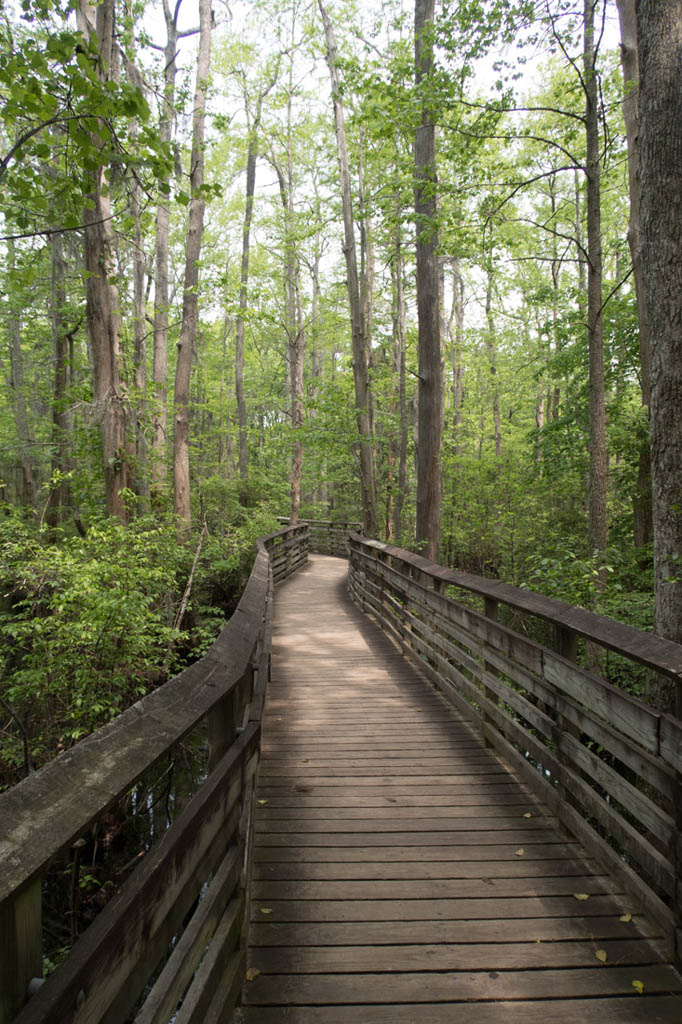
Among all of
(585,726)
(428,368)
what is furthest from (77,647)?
(428,368)

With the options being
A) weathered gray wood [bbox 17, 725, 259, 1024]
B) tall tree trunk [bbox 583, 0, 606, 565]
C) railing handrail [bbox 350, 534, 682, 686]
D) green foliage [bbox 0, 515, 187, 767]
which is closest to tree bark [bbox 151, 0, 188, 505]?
green foliage [bbox 0, 515, 187, 767]

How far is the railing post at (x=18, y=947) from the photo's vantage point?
0.81 metres

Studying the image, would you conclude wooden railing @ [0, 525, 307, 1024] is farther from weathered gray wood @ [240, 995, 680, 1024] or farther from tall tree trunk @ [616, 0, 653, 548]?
tall tree trunk @ [616, 0, 653, 548]

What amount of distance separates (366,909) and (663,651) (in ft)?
5.61

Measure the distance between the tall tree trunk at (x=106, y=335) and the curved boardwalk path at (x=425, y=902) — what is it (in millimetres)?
5109

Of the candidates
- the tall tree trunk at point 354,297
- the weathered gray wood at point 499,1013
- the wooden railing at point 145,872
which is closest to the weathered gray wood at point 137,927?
the wooden railing at point 145,872

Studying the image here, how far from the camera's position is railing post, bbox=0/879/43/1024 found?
81 cm

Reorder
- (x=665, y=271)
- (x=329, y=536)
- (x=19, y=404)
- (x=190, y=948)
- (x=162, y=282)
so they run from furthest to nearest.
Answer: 1. (x=329, y=536)
2. (x=19, y=404)
3. (x=162, y=282)
4. (x=665, y=271)
5. (x=190, y=948)

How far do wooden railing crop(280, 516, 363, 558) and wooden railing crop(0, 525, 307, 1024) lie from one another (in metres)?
17.8

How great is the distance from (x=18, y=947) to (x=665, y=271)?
446 cm

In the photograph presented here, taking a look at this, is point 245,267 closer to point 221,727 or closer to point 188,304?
point 188,304

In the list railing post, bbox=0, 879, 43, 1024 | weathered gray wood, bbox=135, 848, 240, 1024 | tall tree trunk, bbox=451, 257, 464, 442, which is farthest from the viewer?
tall tree trunk, bbox=451, 257, 464, 442

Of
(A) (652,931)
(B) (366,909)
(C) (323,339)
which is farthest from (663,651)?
(C) (323,339)

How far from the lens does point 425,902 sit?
8.32 feet
